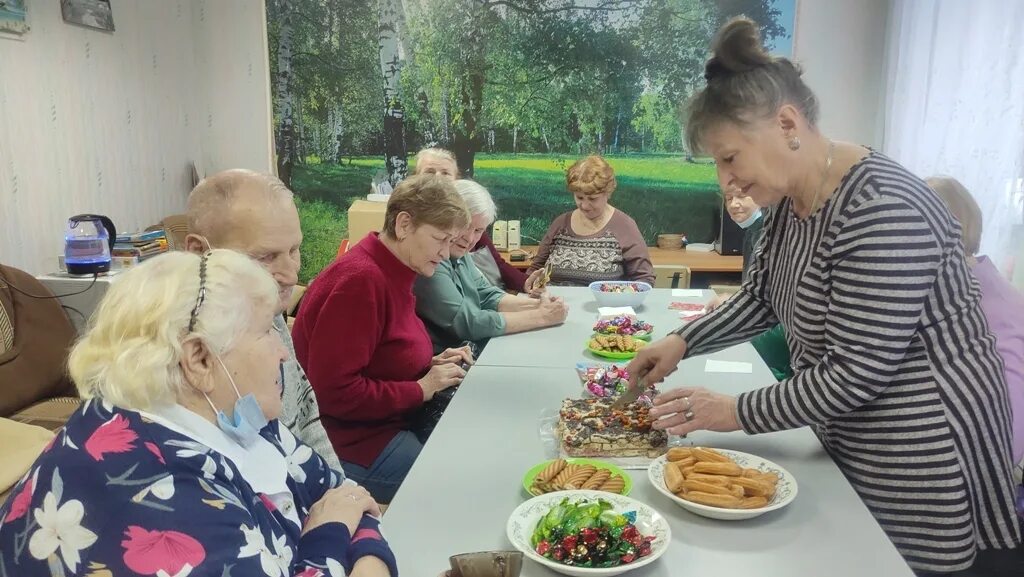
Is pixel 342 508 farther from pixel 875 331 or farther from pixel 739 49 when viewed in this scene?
pixel 739 49

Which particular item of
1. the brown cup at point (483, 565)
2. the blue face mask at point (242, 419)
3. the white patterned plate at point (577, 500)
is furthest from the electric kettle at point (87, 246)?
the brown cup at point (483, 565)

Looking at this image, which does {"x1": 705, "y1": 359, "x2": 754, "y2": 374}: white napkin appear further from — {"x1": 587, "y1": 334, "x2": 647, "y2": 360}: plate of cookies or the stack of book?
the stack of book

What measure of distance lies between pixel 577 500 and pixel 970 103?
2.99 metres

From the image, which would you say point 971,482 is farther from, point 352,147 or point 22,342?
point 352,147

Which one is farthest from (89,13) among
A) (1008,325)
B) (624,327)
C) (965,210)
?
(1008,325)

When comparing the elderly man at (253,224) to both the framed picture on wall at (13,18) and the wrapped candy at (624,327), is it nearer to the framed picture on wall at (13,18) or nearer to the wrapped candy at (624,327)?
the wrapped candy at (624,327)

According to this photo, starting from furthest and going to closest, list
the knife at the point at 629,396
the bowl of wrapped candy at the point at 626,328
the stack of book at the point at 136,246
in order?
the stack of book at the point at 136,246, the bowl of wrapped candy at the point at 626,328, the knife at the point at 629,396

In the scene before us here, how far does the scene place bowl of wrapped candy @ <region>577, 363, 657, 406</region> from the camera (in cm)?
183

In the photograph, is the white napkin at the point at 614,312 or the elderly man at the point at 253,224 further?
the white napkin at the point at 614,312

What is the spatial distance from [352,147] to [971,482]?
427 centimetres

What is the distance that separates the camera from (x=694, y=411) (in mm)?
1455

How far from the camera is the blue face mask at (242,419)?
1015 millimetres

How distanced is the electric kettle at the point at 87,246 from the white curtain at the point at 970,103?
3.91m

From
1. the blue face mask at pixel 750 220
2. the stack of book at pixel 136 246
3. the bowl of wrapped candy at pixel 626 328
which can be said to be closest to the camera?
the bowl of wrapped candy at pixel 626 328
